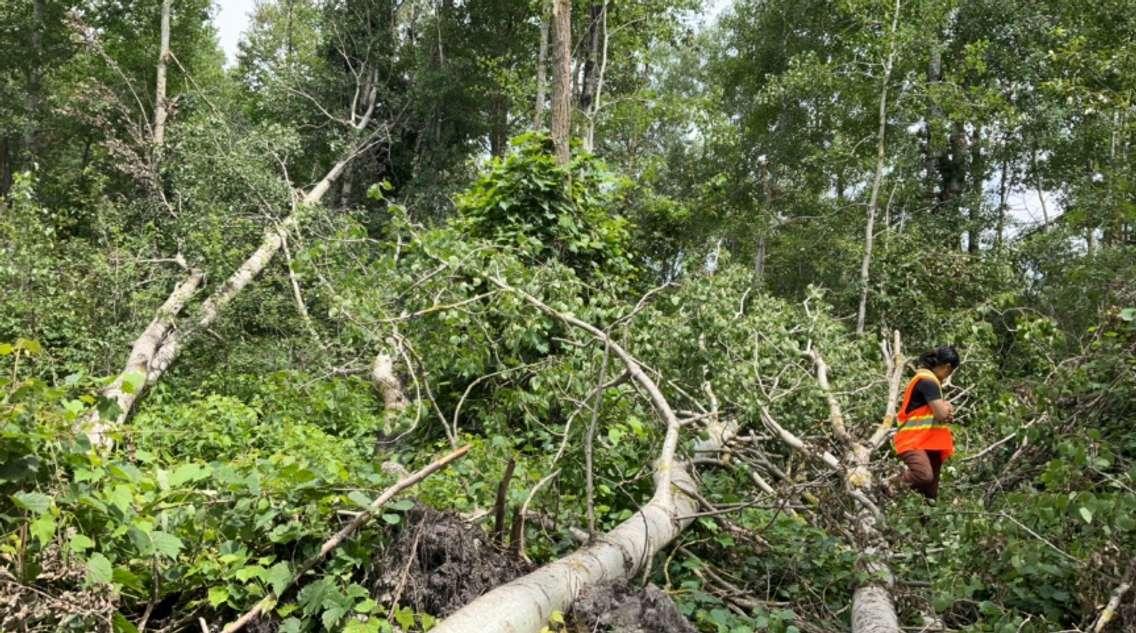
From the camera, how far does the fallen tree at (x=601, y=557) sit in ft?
8.45

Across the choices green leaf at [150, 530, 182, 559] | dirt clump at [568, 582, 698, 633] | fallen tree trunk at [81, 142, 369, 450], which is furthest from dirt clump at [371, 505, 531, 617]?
A: fallen tree trunk at [81, 142, 369, 450]

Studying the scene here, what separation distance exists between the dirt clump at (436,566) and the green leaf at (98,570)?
3.08 feet

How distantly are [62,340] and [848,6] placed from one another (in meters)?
12.8

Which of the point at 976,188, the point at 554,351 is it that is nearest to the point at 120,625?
the point at 554,351

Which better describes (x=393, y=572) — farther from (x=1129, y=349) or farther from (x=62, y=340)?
(x=62, y=340)

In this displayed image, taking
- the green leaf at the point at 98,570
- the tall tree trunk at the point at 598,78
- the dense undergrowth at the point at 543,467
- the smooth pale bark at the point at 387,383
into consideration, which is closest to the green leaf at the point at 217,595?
the dense undergrowth at the point at 543,467

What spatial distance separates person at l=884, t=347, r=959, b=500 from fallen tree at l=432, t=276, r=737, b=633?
1212mm

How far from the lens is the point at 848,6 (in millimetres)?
13039

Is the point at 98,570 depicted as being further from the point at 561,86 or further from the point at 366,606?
the point at 561,86

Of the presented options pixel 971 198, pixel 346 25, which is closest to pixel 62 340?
pixel 346 25

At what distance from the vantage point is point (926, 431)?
491 centimetres

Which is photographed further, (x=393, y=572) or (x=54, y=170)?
(x=54, y=170)

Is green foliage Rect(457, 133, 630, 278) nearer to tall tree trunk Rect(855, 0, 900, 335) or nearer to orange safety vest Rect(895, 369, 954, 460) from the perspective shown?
orange safety vest Rect(895, 369, 954, 460)

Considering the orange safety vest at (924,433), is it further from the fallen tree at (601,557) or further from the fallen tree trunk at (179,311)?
the fallen tree trunk at (179,311)
